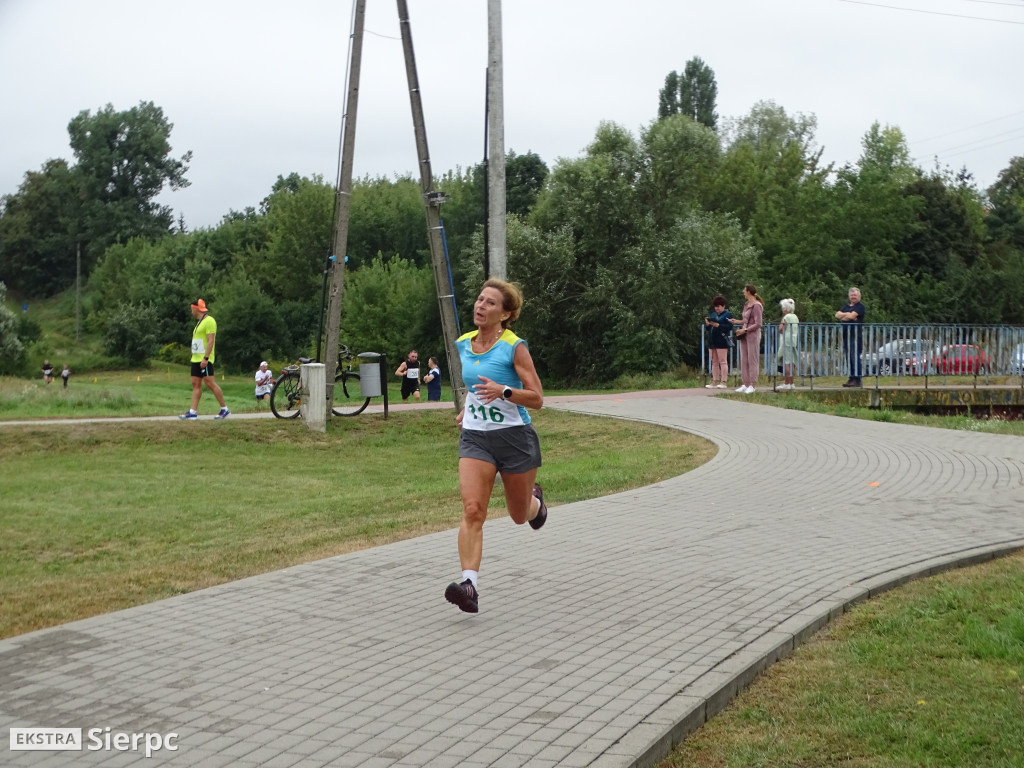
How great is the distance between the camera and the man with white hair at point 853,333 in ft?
70.4

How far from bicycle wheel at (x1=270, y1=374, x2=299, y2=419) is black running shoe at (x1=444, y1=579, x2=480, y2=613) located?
1250 centimetres

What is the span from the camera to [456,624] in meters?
6.04

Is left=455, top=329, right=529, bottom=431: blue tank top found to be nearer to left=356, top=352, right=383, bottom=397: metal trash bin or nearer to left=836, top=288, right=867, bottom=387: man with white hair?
left=356, top=352, right=383, bottom=397: metal trash bin

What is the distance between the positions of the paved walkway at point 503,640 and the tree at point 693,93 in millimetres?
78502

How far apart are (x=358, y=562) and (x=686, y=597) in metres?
2.29

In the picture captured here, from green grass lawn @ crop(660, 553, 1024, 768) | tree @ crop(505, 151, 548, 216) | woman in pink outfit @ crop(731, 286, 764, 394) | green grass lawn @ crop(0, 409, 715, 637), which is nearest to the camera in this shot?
green grass lawn @ crop(660, 553, 1024, 768)

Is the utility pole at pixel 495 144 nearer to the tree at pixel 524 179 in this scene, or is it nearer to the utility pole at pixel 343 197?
the utility pole at pixel 343 197

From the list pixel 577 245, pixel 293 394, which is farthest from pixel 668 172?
pixel 293 394

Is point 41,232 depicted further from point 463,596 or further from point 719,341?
point 463,596

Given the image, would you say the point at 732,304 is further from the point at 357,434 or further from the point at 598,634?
the point at 598,634

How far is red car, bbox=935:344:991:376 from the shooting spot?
2261cm

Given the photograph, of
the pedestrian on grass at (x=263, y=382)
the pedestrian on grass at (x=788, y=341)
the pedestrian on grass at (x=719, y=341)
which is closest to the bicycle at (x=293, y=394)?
the pedestrian on grass at (x=719, y=341)

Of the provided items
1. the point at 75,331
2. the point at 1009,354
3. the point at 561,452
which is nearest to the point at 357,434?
the point at 561,452

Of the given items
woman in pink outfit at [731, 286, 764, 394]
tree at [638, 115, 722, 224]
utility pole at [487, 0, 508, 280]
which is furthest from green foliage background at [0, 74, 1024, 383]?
utility pole at [487, 0, 508, 280]
